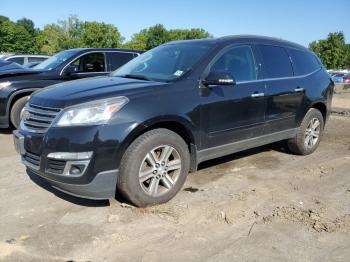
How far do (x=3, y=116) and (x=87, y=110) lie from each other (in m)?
4.48

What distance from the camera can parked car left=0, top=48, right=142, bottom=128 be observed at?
776cm

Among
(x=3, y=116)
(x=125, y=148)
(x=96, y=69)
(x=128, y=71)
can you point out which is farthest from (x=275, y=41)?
(x=3, y=116)

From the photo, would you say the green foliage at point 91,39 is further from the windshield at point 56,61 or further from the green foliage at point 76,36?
the windshield at point 56,61

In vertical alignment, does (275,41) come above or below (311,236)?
above

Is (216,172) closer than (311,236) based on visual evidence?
No

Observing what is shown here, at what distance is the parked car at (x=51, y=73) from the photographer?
7.76 m

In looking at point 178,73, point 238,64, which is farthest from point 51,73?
point 238,64

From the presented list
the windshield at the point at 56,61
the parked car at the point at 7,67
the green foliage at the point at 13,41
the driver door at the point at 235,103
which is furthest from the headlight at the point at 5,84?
the green foliage at the point at 13,41

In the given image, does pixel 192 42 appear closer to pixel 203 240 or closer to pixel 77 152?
pixel 77 152

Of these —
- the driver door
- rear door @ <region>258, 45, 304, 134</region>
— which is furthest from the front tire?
rear door @ <region>258, 45, 304, 134</region>

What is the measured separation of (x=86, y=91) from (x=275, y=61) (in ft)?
9.29

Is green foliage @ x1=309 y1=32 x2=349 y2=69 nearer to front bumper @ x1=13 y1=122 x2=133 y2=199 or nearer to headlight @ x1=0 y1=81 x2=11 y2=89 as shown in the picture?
headlight @ x1=0 y1=81 x2=11 y2=89

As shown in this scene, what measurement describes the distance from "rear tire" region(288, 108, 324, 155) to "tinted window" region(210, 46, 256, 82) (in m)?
1.51

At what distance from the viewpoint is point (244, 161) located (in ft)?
20.2
